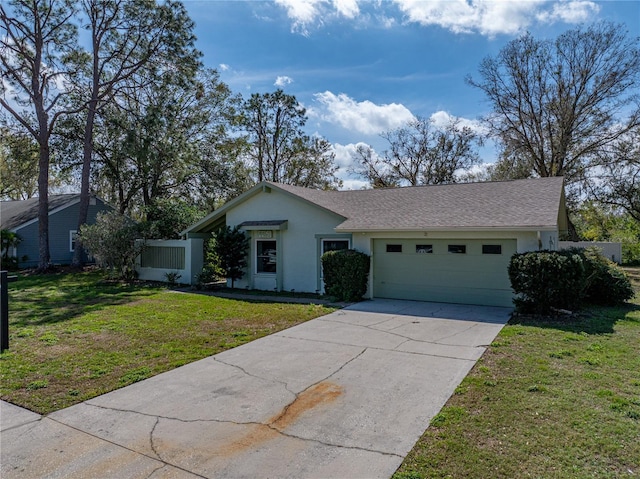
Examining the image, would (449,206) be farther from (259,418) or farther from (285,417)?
(259,418)

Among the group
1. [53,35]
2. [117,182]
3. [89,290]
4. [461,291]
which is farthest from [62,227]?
[461,291]

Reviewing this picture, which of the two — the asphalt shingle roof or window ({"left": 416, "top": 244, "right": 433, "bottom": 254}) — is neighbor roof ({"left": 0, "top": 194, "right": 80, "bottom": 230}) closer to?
the asphalt shingle roof

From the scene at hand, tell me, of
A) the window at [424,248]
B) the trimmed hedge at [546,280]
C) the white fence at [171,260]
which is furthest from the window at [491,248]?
the white fence at [171,260]

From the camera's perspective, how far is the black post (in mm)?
6359

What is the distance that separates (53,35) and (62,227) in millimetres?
10948

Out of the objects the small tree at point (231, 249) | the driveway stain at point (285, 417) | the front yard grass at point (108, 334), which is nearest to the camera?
the driveway stain at point (285, 417)

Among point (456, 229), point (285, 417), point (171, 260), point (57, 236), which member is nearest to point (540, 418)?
point (285, 417)

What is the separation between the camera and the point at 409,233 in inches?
467

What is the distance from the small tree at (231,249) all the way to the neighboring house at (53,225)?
1419cm

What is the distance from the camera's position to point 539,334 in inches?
303

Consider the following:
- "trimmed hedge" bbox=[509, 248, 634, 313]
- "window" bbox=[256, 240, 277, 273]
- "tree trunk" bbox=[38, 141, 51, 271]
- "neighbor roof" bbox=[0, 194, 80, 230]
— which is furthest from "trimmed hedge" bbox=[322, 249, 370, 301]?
"neighbor roof" bbox=[0, 194, 80, 230]

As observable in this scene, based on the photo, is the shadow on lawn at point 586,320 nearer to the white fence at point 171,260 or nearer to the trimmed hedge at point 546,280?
the trimmed hedge at point 546,280

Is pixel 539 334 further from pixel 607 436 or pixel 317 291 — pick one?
pixel 317 291

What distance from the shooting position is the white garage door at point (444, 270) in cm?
1092
